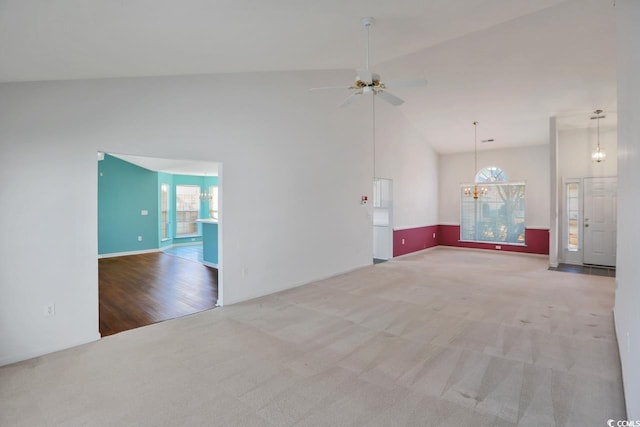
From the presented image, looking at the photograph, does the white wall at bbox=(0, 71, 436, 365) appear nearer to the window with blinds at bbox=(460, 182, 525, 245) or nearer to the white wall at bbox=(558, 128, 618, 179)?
the window with blinds at bbox=(460, 182, 525, 245)

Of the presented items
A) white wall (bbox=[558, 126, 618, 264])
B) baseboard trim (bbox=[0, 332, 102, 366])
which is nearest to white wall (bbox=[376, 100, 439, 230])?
white wall (bbox=[558, 126, 618, 264])

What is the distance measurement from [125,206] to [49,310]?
591 centimetres

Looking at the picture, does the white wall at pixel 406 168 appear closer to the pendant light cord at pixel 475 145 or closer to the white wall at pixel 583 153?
the pendant light cord at pixel 475 145

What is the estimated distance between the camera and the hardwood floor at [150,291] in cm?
392

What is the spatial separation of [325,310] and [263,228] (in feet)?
5.27

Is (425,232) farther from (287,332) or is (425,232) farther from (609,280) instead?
(287,332)

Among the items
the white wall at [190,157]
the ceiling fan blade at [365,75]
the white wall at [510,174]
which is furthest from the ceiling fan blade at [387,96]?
the white wall at [510,174]

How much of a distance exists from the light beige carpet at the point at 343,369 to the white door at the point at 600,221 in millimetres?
3323

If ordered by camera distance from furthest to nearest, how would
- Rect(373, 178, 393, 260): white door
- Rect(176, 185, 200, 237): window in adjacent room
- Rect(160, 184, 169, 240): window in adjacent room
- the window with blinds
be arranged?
Rect(176, 185, 200, 237): window in adjacent room < Rect(160, 184, 169, 240): window in adjacent room < the window with blinds < Rect(373, 178, 393, 260): white door

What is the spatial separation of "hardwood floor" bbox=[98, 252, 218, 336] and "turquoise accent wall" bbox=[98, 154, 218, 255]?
32.9 inches

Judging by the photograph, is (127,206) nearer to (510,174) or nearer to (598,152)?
(510,174)

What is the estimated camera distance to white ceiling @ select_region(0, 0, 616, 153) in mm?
2229

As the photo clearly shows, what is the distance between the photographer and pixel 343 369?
2691 mm

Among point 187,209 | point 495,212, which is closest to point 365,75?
point 495,212
